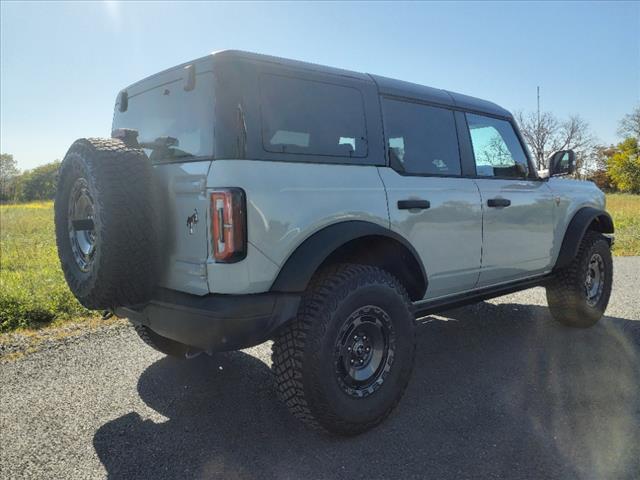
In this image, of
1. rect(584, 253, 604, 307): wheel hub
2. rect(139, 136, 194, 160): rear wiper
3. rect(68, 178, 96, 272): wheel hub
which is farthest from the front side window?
rect(68, 178, 96, 272): wheel hub

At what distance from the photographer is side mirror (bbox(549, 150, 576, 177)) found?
160 inches

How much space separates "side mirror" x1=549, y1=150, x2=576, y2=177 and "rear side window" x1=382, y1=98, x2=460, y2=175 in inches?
46.3

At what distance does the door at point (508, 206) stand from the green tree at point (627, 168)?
55870 millimetres

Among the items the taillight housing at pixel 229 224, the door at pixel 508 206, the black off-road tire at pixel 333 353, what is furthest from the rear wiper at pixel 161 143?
the door at pixel 508 206

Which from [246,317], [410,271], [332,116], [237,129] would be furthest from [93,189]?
[410,271]

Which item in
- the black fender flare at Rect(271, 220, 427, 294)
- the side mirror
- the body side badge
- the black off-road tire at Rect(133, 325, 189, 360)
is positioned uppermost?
the side mirror

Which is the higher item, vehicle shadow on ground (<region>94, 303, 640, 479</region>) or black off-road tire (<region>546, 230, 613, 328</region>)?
black off-road tire (<region>546, 230, 613, 328</region>)

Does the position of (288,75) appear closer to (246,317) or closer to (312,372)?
(246,317)

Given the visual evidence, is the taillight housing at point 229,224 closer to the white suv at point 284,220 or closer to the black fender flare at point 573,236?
the white suv at point 284,220

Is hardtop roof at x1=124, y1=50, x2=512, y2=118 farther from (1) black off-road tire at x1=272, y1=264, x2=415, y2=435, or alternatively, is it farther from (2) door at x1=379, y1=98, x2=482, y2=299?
(1) black off-road tire at x1=272, y1=264, x2=415, y2=435

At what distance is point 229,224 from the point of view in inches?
85.4

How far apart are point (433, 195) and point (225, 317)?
1.65 m

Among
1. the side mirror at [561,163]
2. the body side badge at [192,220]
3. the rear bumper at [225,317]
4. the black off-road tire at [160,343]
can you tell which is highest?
the side mirror at [561,163]

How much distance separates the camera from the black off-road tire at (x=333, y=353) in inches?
93.2
